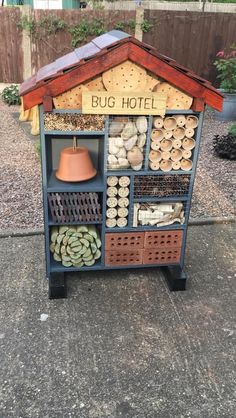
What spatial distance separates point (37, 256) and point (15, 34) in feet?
29.1

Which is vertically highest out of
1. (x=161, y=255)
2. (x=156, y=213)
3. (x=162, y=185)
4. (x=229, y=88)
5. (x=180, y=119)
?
(x=180, y=119)

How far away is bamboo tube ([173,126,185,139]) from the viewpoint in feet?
10.5

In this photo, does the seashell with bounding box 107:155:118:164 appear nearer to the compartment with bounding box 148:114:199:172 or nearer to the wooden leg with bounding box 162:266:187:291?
the compartment with bounding box 148:114:199:172

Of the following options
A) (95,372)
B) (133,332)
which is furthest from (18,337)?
(133,332)

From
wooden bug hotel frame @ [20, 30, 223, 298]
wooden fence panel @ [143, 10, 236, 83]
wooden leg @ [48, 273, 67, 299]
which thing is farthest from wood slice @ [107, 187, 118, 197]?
wooden fence panel @ [143, 10, 236, 83]

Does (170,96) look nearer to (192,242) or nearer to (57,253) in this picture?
(57,253)

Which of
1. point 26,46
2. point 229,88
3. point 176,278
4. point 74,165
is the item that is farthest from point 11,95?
point 176,278

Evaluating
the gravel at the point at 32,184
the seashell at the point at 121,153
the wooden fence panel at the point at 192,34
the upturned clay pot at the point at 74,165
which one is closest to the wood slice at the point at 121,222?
the upturned clay pot at the point at 74,165

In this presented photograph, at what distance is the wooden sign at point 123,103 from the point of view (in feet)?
9.72

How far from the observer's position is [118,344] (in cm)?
303

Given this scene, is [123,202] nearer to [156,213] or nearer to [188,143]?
[156,213]

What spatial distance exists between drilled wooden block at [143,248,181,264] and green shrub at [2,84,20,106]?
8133mm

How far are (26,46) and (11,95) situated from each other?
62.4 inches

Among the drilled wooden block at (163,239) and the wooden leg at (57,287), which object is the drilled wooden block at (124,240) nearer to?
the drilled wooden block at (163,239)
